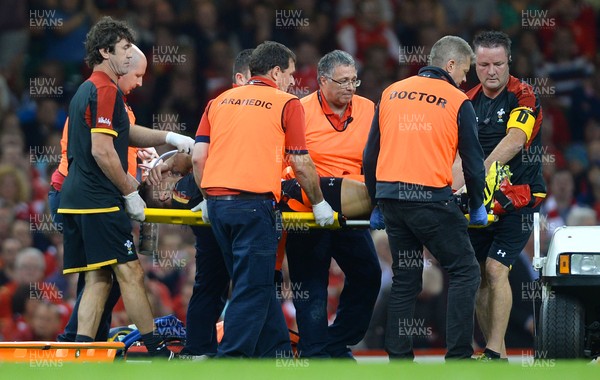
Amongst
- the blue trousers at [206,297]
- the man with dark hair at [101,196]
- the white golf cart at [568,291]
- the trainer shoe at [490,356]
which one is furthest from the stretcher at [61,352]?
the white golf cart at [568,291]

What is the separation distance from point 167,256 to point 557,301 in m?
5.41

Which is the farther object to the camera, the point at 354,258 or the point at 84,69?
the point at 84,69

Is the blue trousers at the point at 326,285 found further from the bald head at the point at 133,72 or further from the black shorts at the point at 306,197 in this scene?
the bald head at the point at 133,72

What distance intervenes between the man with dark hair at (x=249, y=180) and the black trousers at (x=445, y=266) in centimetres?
75

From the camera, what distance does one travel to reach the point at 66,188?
9844mm

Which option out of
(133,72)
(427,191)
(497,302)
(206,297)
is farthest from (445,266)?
(133,72)

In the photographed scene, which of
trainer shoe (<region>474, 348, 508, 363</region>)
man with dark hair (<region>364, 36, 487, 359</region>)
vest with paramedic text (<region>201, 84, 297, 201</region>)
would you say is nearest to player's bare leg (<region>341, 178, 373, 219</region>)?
man with dark hair (<region>364, 36, 487, 359</region>)

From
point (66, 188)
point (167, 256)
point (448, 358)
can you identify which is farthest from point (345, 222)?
point (167, 256)

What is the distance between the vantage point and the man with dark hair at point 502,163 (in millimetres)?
10297

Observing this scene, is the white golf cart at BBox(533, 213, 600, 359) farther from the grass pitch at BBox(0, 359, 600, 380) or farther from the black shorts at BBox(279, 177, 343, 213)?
the black shorts at BBox(279, 177, 343, 213)

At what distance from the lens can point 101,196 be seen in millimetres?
9781

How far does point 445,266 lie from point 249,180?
→ 1443 millimetres

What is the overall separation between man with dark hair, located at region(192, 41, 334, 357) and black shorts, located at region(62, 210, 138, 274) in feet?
1.97

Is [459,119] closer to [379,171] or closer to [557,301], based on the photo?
[379,171]
